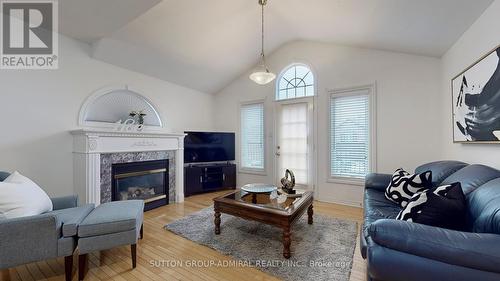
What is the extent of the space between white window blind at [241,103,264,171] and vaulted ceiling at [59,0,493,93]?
3.81 ft

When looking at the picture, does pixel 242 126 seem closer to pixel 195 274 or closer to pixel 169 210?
pixel 169 210

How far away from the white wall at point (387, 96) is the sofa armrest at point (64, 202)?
3.82 m

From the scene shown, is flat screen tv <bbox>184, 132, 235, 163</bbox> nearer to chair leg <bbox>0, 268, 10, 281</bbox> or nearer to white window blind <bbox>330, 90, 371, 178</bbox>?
white window blind <bbox>330, 90, 371, 178</bbox>

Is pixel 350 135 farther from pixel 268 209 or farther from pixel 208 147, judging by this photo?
pixel 208 147

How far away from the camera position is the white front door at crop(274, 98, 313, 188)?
436cm

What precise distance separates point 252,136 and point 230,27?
7.86ft

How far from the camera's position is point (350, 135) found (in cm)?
396

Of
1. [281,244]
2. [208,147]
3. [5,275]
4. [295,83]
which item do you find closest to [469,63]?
[295,83]

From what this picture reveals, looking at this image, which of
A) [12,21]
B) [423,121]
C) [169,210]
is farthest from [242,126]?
[12,21]

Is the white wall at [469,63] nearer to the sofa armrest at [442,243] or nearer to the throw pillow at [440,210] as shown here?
the throw pillow at [440,210]

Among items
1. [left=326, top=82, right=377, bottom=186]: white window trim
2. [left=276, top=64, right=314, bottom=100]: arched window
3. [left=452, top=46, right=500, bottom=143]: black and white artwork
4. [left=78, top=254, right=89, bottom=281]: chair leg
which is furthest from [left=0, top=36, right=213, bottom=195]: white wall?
[left=452, top=46, right=500, bottom=143]: black and white artwork

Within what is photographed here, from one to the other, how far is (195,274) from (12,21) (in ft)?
12.0

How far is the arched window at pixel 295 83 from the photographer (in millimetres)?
4434

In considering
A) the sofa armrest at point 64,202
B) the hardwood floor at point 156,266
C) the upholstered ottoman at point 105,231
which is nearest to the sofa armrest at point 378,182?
the hardwood floor at point 156,266
